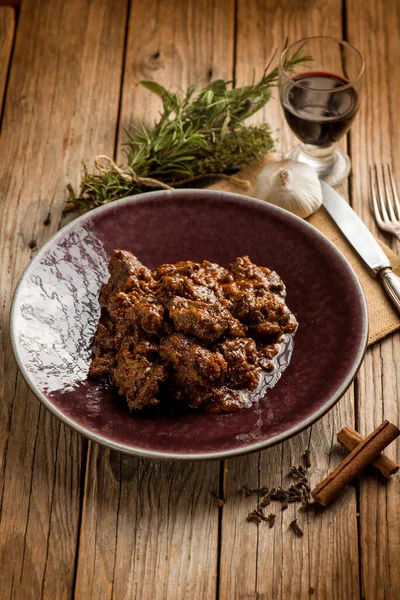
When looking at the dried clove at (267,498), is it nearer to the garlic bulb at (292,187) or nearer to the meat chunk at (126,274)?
the meat chunk at (126,274)

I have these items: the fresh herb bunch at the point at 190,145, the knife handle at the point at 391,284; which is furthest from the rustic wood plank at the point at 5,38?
the knife handle at the point at 391,284

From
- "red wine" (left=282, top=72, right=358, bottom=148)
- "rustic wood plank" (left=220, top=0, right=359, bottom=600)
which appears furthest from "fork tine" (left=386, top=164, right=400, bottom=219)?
"rustic wood plank" (left=220, top=0, right=359, bottom=600)

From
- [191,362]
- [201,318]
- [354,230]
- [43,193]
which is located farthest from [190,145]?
[191,362]

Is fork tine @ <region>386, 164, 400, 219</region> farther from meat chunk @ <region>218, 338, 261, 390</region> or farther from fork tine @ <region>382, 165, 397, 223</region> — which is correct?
meat chunk @ <region>218, 338, 261, 390</region>

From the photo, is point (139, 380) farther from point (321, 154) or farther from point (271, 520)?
point (321, 154)

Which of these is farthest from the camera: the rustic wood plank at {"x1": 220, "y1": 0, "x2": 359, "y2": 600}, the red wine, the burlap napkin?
the red wine

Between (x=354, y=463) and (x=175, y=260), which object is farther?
(x=175, y=260)

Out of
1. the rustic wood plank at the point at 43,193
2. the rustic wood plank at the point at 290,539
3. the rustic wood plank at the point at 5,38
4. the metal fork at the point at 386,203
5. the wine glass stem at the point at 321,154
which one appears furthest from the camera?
the rustic wood plank at the point at 5,38
